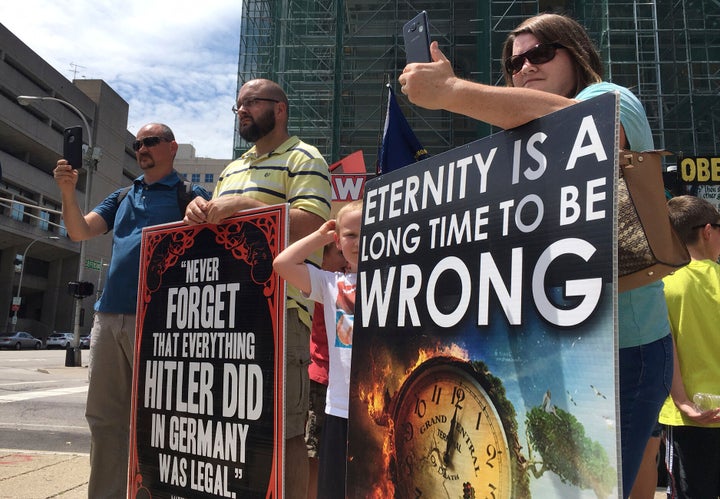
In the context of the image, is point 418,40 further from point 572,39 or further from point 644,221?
point 644,221

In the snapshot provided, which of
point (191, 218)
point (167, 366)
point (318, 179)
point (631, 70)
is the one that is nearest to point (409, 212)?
point (318, 179)

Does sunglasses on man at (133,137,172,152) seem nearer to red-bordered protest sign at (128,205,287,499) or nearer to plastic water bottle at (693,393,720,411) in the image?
red-bordered protest sign at (128,205,287,499)

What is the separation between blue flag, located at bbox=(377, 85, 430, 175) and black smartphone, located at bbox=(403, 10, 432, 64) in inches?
14.6

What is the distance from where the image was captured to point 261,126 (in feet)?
9.15

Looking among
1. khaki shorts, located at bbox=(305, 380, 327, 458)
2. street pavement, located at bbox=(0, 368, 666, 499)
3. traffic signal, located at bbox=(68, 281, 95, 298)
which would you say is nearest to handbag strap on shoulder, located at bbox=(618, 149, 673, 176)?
khaki shorts, located at bbox=(305, 380, 327, 458)

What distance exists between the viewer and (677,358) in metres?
2.58

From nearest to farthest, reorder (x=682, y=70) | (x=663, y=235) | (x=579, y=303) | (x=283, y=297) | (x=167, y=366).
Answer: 1. (x=579, y=303)
2. (x=663, y=235)
3. (x=283, y=297)
4. (x=167, y=366)
5. (x=682, y=70)

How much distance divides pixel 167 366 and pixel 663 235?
6.64 ft

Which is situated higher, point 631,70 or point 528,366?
point 631,70

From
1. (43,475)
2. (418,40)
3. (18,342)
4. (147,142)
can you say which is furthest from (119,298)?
(18,342)

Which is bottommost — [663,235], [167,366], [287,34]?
[167,366]

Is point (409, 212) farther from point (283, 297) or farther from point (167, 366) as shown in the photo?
point (167, 366)

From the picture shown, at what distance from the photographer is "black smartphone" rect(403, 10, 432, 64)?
4.89ft

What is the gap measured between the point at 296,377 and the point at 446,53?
16667 millimetres
